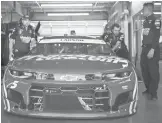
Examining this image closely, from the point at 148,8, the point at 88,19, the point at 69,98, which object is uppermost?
the point at 88,19

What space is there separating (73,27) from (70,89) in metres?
23.3

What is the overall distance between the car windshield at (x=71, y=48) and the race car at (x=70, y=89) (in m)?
0.77

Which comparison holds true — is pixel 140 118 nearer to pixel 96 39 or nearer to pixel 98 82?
pixel 98 82

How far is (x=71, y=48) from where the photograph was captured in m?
3.36

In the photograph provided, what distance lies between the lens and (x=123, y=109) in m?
2.36

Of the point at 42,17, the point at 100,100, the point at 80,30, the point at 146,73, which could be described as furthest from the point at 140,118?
the point at 80,30

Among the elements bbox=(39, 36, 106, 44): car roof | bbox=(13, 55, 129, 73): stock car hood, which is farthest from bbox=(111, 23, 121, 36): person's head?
bbox=(13, 55, 129, 73): stock car hood

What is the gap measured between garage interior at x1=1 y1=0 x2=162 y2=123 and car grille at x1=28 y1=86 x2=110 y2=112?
35 centimetres

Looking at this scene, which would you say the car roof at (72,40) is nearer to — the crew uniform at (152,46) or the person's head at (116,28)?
the crew uniform at (152,46)

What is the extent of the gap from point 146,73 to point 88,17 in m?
19.0

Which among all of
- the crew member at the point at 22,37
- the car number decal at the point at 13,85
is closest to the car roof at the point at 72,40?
the car number decal at the point at 13,85

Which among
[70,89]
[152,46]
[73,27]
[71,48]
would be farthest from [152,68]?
[73,27]

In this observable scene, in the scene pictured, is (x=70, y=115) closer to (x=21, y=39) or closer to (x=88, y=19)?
(x=21, y=39)

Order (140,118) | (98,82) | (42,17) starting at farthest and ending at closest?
(42,17) < (140,118) < (98,82)
